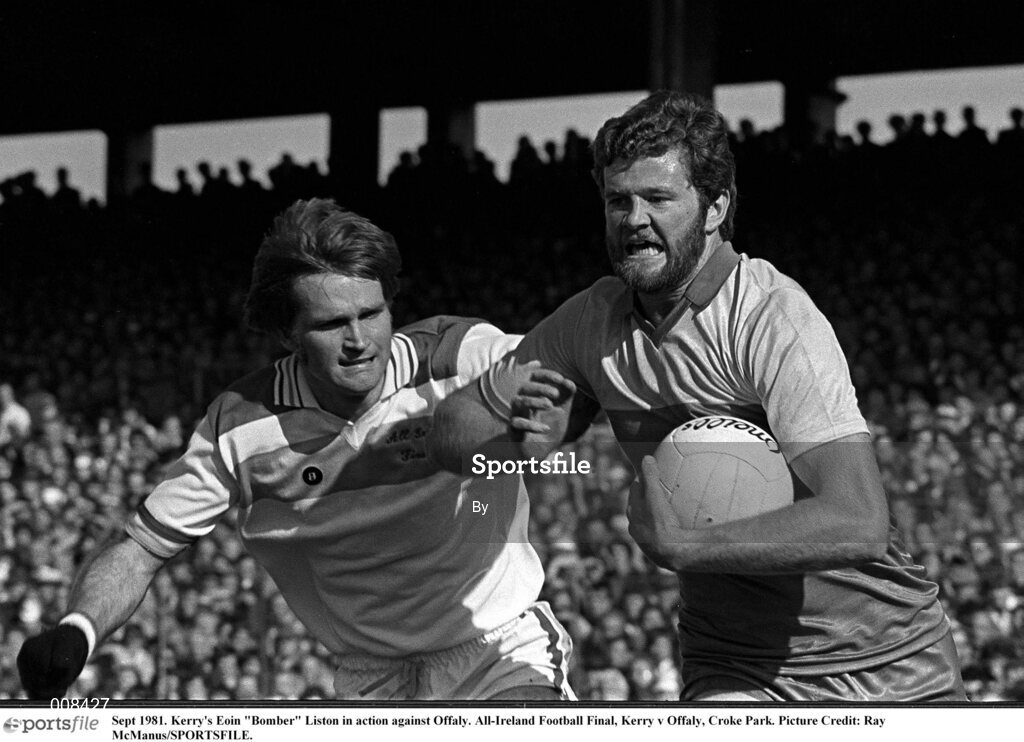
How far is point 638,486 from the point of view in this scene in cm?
258

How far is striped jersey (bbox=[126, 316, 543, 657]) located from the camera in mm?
3287

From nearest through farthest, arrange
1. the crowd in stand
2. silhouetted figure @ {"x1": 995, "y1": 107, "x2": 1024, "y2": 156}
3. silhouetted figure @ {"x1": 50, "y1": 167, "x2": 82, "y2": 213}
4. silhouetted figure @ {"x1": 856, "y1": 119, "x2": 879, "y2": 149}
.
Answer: the crowd in stand
silhouetted figure @ {"x1": 995, "y1": 107, "x2": 1024, "y2": 156}
silhouetted figure @ {"x1": 50, "y1": 167, "x2": 82, "y2": 213}
silhouetted figure @ {"x1": 856, "y1": 119, "x2": 879, "y2": 149}

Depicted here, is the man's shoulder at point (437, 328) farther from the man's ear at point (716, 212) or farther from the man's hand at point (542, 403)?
the man's ear at point (716, 212)

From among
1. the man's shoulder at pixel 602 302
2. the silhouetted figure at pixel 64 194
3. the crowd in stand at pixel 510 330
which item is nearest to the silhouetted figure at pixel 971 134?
the crowd in stand at pixel 510 330

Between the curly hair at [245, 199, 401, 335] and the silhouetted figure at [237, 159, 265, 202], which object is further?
the silhouetted figure at [237, 159, 265, 202]

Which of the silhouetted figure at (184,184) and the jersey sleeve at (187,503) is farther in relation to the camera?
the silhouetted figure at (184,184)

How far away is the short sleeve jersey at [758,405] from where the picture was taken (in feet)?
8.92

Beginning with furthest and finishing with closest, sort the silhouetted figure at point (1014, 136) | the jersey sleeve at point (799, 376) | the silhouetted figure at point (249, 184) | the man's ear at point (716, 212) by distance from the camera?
the silhouetted figure at point (249, 184), the silhouetted figure at point (1014, 136), the man's ear at point (716, 212), the jersey sleeve at point (799, 376)

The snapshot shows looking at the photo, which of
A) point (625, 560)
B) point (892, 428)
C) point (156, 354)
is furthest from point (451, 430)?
point (156, 354)

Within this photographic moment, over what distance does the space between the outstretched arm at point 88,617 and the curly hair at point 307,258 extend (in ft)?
1.90

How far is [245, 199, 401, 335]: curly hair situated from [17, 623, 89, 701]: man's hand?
2.66ft

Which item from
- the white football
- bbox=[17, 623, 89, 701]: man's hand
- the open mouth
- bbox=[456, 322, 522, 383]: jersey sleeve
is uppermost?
the open mouth
